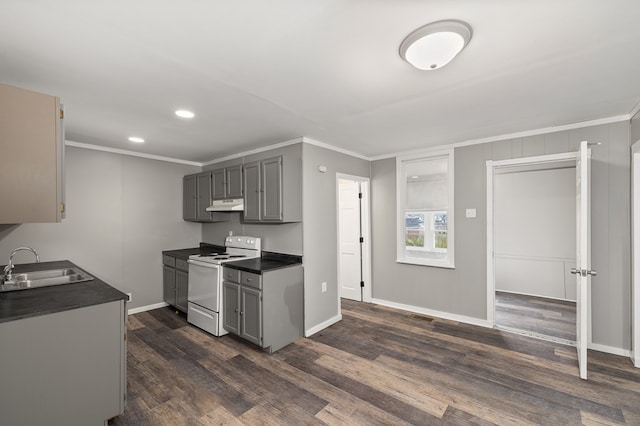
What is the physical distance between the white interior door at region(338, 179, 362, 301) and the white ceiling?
6.07 ft

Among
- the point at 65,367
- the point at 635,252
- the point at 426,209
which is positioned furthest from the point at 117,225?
the point at 635,252

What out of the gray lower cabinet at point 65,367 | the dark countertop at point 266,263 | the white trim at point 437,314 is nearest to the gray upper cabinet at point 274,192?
the dark countertop at point 266,263

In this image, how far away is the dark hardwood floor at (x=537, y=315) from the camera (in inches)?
143

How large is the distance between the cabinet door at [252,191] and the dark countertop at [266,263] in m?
0.56

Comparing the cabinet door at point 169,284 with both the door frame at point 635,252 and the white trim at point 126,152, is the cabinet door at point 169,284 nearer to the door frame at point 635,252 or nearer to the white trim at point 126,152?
the white trim at point 126,152

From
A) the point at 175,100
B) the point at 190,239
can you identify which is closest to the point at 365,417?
the point at 175,100

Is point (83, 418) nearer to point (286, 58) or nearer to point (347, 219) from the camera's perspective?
A: point (286, 58)

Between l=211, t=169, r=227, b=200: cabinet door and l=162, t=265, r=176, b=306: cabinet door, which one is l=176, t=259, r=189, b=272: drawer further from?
l=211, t=169, r=227, b=200: cabinet door

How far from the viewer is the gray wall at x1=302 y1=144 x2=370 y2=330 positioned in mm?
3600

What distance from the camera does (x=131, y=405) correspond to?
7.32ft

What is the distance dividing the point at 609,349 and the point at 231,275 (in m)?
4.10

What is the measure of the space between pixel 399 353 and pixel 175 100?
3.25m

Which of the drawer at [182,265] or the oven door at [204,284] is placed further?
the drawer at [182,265]

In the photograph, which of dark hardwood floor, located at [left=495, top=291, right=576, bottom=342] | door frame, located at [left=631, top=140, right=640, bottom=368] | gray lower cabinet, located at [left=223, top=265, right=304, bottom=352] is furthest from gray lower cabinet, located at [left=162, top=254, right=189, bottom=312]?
door frame, located at [left=631, top=140, right=640, bottom=368]
